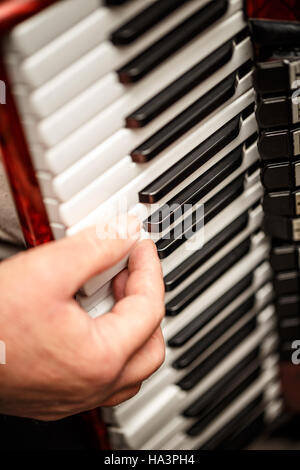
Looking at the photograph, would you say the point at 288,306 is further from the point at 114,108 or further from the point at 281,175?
the point at 114,108

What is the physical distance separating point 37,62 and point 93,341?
0.32 metres

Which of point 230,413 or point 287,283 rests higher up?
point 287,283

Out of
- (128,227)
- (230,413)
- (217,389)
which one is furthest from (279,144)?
(230,413)

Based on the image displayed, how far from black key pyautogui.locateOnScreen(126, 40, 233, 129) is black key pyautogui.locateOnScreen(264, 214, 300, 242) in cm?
28

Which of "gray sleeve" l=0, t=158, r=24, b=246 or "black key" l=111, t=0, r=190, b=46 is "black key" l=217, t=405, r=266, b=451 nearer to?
"gray sleeve" l=0, t=158, r=24, b=246

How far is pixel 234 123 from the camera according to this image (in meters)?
0.83

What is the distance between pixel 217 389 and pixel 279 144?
1.64 feet

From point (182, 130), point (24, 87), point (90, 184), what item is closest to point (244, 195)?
point (182, 130)

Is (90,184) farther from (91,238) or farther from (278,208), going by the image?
(278,208)

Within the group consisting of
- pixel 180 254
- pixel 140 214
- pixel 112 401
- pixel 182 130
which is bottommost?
pixel 112 401

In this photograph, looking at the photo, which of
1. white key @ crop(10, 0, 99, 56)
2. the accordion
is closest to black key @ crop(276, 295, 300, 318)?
the accordion

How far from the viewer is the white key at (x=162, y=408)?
0.97 meters

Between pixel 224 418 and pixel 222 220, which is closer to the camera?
pixel 222 220

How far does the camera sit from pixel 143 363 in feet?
2.49
